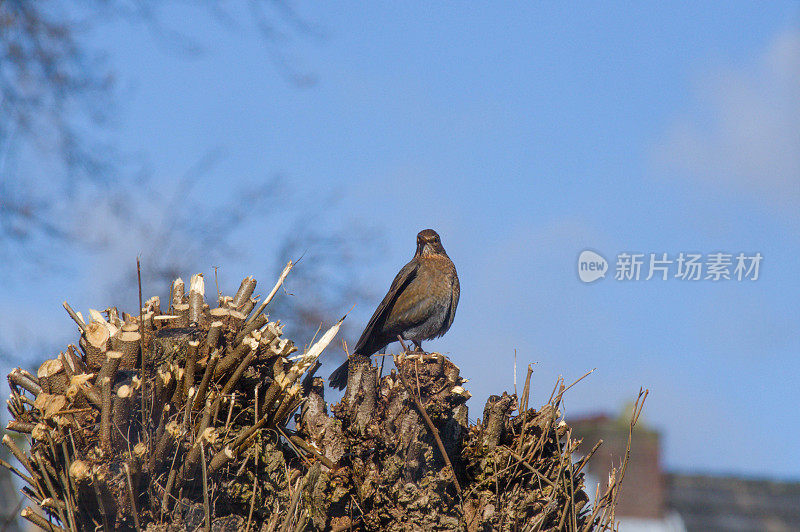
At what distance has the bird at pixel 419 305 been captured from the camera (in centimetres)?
623

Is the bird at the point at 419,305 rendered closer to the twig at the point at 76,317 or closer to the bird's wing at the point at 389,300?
the bird's wing at the point at 389,300

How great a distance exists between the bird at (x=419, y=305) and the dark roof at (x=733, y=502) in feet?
23.1

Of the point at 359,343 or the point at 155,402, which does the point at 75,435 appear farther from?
the point at 359,343

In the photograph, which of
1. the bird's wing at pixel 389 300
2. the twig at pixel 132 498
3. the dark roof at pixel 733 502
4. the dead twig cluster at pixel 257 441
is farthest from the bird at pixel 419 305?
the dark roof at pixel 733 502

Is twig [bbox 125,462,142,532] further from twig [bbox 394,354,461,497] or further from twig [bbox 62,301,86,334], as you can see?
twig [bbox 394,354,461,497]

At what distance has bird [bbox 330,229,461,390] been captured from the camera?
623 cm

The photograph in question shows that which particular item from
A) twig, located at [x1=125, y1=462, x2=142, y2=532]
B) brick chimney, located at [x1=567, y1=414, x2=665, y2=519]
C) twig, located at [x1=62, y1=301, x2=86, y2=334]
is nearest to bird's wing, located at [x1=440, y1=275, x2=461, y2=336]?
twig, located at [x1=62, y1=301, x2=86, y2=334]

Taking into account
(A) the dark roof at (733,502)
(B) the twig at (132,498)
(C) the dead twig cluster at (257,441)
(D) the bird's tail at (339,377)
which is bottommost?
(B) the twig at (132,498)

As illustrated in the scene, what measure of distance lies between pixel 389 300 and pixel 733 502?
8.24 metres

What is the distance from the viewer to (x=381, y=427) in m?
3.98

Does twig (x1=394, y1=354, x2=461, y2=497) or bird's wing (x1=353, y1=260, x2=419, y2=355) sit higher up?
bird's wing (x1=353, y1=260, x2=419, y2=355)

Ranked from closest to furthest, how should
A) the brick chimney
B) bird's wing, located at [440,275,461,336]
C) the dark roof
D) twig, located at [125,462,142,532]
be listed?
twig, located at [125,462,142,532]
bird's wing, located at [440,275,461,336]
the dark roof
the brick chimney

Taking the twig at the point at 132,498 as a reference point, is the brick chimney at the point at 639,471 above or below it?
above

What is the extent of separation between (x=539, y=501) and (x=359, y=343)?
6.94 ft
